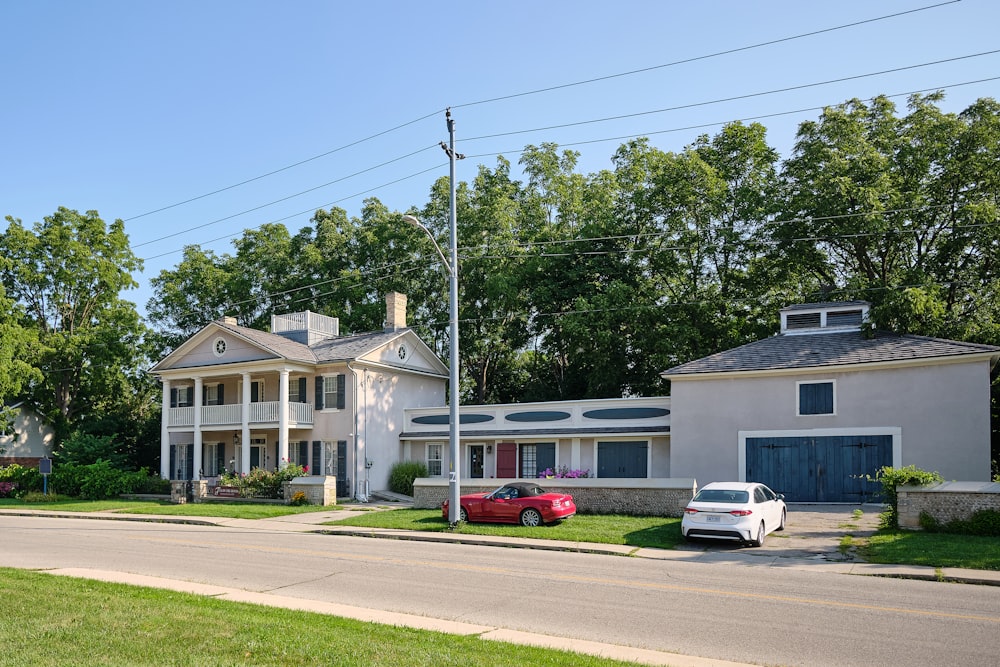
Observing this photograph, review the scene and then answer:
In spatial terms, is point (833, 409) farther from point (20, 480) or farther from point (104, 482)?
point (20, 480)

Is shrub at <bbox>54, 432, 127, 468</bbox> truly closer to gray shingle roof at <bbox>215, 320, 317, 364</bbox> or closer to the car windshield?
gray shingle roof at <bbox>215, 320, 317, 364</bbox>

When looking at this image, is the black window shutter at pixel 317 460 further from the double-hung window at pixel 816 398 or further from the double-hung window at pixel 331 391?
the double-hung window at pixel 816 398

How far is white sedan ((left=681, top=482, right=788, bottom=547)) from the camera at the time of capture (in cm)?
1819

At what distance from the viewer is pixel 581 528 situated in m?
21.2

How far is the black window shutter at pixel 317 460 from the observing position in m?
36.7

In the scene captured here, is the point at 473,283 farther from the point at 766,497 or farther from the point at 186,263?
the point at 766,497

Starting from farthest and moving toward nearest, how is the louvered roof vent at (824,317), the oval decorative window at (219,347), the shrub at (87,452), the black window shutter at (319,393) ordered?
the shrub at (87,452) → the oval decorative window at (219,347) → the black window shutter at (319,393) → the louvered roof vent at (824,317)

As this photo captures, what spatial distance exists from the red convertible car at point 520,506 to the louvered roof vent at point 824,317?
1298 centimetres

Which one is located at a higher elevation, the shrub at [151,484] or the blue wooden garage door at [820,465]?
the blue wooden garage door at [820,465]

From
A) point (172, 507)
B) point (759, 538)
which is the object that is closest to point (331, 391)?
point (172, 507)

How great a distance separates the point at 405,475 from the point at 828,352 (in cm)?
1827

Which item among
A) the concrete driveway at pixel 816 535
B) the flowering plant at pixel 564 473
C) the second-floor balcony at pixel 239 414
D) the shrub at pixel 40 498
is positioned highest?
the second-floor balcony at pixel 239 414

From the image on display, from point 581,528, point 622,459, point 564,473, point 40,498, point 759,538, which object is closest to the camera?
point 759,538

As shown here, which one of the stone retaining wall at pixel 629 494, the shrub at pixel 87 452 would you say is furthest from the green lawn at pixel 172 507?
the stone retaining wall at pixel 629 494
